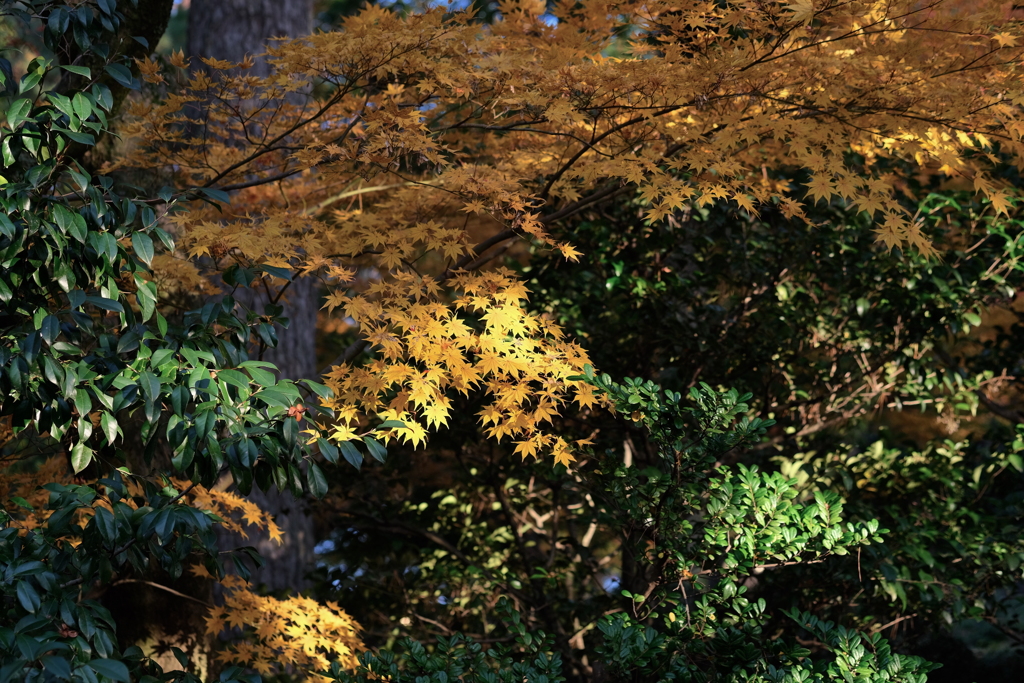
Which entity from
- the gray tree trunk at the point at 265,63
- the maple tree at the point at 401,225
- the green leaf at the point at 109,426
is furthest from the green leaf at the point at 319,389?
the gray tree trunk at the point at 265,63

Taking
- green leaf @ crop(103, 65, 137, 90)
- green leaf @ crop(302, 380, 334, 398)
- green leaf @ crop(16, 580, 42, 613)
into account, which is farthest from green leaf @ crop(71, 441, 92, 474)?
green leaf @ crop(103, 65, 137, 90)

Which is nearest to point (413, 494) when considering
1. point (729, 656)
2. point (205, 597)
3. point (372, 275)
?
point (205, 597)

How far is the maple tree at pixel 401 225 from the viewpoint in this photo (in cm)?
224

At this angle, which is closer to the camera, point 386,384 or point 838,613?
point 386,384

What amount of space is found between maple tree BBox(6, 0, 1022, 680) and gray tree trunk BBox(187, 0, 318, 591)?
231cm

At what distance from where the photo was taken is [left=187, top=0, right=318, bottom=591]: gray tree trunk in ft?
18.6

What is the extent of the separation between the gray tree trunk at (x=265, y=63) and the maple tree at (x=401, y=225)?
2.31 metres

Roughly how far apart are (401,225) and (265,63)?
125 inches

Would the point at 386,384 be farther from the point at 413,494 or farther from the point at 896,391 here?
the point at 896,391

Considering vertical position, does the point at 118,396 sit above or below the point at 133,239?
below

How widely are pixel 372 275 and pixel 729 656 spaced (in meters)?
6.28

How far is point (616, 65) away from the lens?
9.57 ft

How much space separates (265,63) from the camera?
555cm

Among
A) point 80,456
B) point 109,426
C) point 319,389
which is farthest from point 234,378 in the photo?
point 80,456
